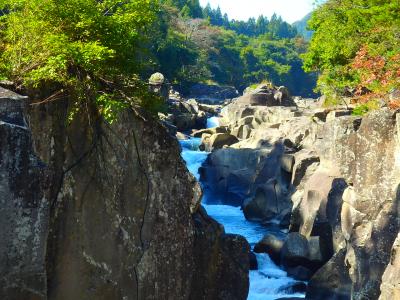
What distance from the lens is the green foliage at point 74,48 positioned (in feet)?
23.0

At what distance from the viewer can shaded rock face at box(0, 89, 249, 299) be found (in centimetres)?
707

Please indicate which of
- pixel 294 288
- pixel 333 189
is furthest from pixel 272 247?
pixel 333 189

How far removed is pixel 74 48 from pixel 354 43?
15.3m

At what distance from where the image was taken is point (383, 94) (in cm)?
1400

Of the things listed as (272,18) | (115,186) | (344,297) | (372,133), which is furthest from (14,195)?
(272,18)

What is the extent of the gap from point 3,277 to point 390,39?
13.9 m

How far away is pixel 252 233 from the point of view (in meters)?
22.0

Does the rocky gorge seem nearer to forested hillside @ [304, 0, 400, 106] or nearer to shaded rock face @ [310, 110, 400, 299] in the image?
shaded rock face @ [310, 110, 400, 299]

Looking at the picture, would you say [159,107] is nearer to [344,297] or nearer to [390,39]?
[344,297]

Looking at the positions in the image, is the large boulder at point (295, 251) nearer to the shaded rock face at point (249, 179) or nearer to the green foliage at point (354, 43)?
the green foliage at point (354, 43)

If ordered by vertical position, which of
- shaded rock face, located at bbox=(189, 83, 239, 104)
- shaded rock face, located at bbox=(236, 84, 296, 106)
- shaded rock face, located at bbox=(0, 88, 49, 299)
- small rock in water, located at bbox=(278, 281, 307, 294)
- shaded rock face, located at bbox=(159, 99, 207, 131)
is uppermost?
shaded rock face, located at bbox=(189, 83, 239, 104)

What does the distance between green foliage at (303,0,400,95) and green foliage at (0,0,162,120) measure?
830cm

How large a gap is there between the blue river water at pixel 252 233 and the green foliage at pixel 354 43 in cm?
627

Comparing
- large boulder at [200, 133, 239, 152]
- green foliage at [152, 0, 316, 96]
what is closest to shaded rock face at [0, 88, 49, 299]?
large boulder at [200, 133, 239, 152]
